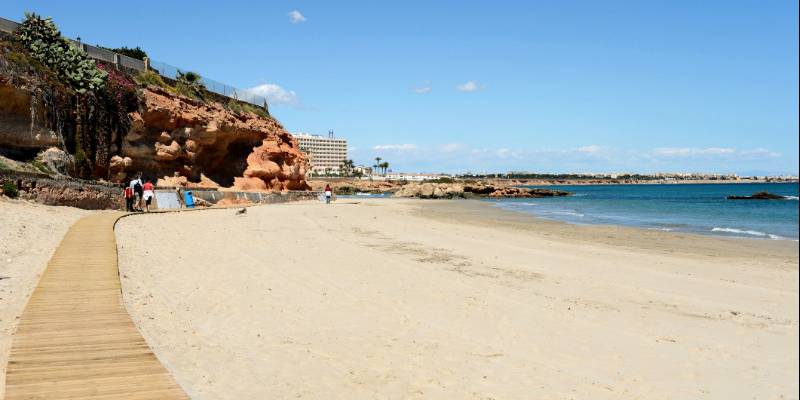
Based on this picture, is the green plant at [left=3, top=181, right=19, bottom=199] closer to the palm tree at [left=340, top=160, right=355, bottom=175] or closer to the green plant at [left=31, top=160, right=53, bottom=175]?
the green plant at [left=31, top=160, right=53, bottom=175]

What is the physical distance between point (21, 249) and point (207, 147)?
25.4 meters

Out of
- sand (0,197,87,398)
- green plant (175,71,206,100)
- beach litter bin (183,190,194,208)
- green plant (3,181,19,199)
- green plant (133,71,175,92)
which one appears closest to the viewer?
sand (0,197,87,398)

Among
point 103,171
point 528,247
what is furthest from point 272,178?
point 528,247

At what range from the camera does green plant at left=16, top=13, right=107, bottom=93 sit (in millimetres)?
24516

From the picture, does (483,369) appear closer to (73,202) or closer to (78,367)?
(78,367)

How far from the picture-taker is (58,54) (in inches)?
977

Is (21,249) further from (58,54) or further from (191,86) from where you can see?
(191,86)

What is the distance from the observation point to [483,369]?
5574 millimetres

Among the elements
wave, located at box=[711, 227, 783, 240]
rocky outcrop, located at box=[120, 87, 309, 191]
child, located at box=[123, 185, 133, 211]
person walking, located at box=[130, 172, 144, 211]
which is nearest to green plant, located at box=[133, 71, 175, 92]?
rocky outcrop, located at box=[120, 87, 309, 191]

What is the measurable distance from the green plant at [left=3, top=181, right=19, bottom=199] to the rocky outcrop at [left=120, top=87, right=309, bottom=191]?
32.7 ft

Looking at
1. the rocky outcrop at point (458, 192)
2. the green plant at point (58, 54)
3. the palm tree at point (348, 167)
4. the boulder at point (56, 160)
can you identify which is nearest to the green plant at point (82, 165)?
the boulder at point (56, 160)

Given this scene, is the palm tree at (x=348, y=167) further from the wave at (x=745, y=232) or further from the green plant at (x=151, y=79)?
the wave at (x=745, y=232)

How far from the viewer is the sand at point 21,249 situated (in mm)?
6590

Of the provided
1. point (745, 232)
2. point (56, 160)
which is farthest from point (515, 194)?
point (56, 160)
